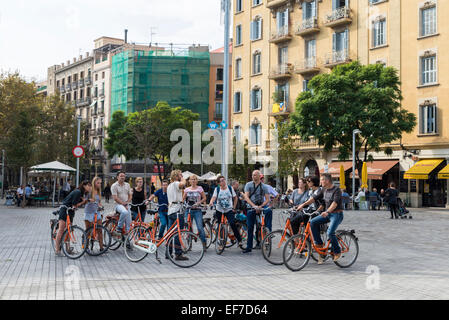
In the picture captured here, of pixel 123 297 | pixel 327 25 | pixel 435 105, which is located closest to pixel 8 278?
pixel 123 297

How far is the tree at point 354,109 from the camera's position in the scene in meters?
34.9

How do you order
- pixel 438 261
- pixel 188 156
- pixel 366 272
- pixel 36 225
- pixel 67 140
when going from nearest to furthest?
1. pixel 366 272
2. pixel 438 261
3. pixel 36 225
4. pixel 67 140
5. pixel 188 156

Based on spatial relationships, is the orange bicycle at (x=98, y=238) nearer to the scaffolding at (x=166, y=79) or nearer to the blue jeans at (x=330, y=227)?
the blue jeans at (x=330, y=227)

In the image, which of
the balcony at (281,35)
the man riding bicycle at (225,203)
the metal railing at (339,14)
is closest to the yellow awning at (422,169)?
the metal railing at (339,14)

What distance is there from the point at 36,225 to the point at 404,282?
15.0 meters

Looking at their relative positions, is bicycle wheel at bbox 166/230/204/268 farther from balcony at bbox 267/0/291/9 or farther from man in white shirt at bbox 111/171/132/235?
balcony at bbox 267/0/291/9

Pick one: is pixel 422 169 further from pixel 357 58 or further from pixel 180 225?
pixel 180 225

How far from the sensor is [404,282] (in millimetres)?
8789

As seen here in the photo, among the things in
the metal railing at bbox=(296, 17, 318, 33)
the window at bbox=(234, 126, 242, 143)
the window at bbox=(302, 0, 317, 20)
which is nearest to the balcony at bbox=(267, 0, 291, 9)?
the window at bbox=(302, 0, 317, 20)

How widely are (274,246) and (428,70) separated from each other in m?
29.5

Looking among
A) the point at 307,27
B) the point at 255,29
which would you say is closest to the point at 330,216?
the point at 307,27

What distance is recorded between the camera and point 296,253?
1001 centimetres

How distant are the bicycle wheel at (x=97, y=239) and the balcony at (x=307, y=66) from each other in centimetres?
3328
